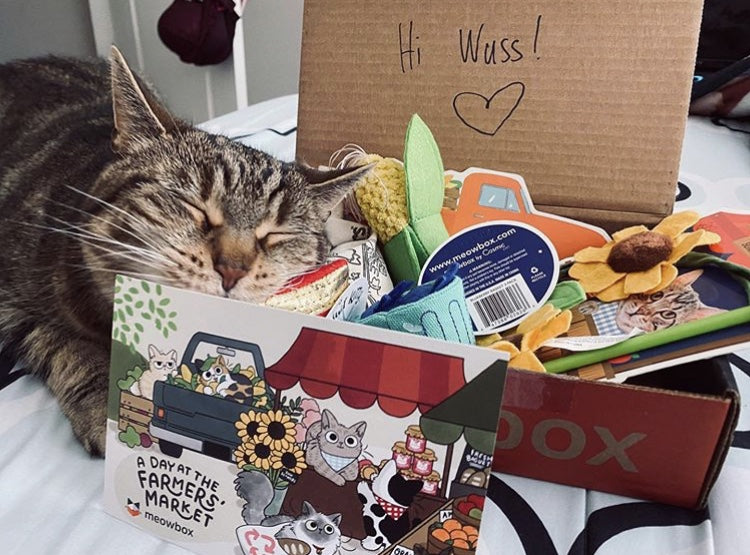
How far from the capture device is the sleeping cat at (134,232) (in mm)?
497

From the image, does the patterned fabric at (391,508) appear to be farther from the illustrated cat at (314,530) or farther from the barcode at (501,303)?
the barcode at (501,303)

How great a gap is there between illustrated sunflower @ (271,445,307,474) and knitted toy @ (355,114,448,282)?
1.00ft

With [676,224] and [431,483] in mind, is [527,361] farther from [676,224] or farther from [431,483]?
[676,224]

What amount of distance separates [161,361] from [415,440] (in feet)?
0.64

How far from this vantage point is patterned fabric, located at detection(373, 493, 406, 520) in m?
0.39

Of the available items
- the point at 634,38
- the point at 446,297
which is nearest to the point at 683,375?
the point at 446,297

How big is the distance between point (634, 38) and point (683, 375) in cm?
42

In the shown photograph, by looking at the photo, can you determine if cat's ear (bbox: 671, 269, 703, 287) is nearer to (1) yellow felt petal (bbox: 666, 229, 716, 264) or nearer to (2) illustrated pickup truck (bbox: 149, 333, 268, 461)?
(1) yellow felt petal (bbox: 666, 229, 716, 264)

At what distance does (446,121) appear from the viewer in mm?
787

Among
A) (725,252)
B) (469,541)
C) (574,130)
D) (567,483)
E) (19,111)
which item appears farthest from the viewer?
(19,111)

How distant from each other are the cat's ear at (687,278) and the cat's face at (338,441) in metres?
0.40

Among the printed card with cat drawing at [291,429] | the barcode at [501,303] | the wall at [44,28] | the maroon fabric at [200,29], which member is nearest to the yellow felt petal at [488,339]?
the barcode at [501,303]

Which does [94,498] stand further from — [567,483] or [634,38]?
[634,38]

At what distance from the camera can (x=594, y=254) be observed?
66 centimetres
